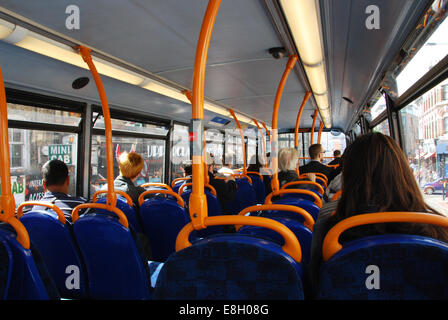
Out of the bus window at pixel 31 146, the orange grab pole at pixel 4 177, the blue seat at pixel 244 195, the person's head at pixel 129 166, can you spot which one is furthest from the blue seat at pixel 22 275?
the blue seat at pixel 244 195

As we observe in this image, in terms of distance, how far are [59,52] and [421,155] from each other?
3.73 meters

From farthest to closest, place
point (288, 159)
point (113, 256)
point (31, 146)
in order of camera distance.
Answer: point (288, 159) < point (31, 146) < point (113, 256)

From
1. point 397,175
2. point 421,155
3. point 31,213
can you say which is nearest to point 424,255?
point 397,175

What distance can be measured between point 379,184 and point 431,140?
1997 millimetres

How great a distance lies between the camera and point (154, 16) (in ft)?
7.37

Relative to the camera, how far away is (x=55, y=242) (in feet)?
6.37

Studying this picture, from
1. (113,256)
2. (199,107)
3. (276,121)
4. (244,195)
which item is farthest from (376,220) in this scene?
(244,195)

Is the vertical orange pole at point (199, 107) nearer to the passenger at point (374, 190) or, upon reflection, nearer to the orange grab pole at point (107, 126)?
the passenger at point (374, 190)

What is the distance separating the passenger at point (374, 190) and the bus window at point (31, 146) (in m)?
3.54

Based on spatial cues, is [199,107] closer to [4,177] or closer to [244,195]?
[4,177]

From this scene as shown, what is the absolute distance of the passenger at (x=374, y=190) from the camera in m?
1.15

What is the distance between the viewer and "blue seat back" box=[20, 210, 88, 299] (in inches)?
74.0

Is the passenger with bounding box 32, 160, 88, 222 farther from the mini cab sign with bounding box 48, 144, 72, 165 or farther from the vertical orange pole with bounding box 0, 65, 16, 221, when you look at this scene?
the mini cab sign with bounding box 48, 144, 72, 165
